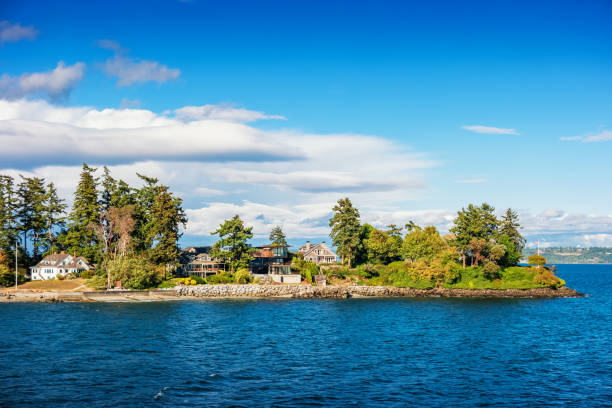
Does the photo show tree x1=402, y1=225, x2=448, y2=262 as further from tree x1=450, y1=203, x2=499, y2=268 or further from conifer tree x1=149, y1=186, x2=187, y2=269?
conifer tree x1=149, y1=186, x2=187, y2=269

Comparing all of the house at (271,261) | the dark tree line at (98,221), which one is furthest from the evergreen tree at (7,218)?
the house at (271,261)

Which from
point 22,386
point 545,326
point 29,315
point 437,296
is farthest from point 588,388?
point 29,315

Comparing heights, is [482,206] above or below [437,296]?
above

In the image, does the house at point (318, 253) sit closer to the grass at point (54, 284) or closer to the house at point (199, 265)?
the house at point (199, 265)

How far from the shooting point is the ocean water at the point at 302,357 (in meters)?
34.6

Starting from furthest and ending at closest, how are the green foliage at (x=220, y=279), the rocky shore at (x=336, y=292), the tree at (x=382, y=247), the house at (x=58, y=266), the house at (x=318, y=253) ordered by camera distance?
the house at (x=318, y=253), the tree at (x=382, y=247), the house at (x=58, y=266), the green foliage at (x=220, y=279), the rocky shore at (x=336, y=292)

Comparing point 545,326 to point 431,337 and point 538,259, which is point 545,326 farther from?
point 538,259

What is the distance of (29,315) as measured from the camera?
7244 cm

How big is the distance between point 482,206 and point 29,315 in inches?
3642

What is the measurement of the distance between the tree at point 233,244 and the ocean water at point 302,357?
30614 millimetres

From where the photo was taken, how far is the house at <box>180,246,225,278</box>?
116731 millimetres

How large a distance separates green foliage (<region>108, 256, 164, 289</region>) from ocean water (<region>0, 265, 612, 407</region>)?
16515mm

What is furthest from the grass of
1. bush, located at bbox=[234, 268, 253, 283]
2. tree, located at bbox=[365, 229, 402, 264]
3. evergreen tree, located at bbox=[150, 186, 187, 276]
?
tree, located at bbox=[365, 229, 402, 264]

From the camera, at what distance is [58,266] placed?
110 metres
